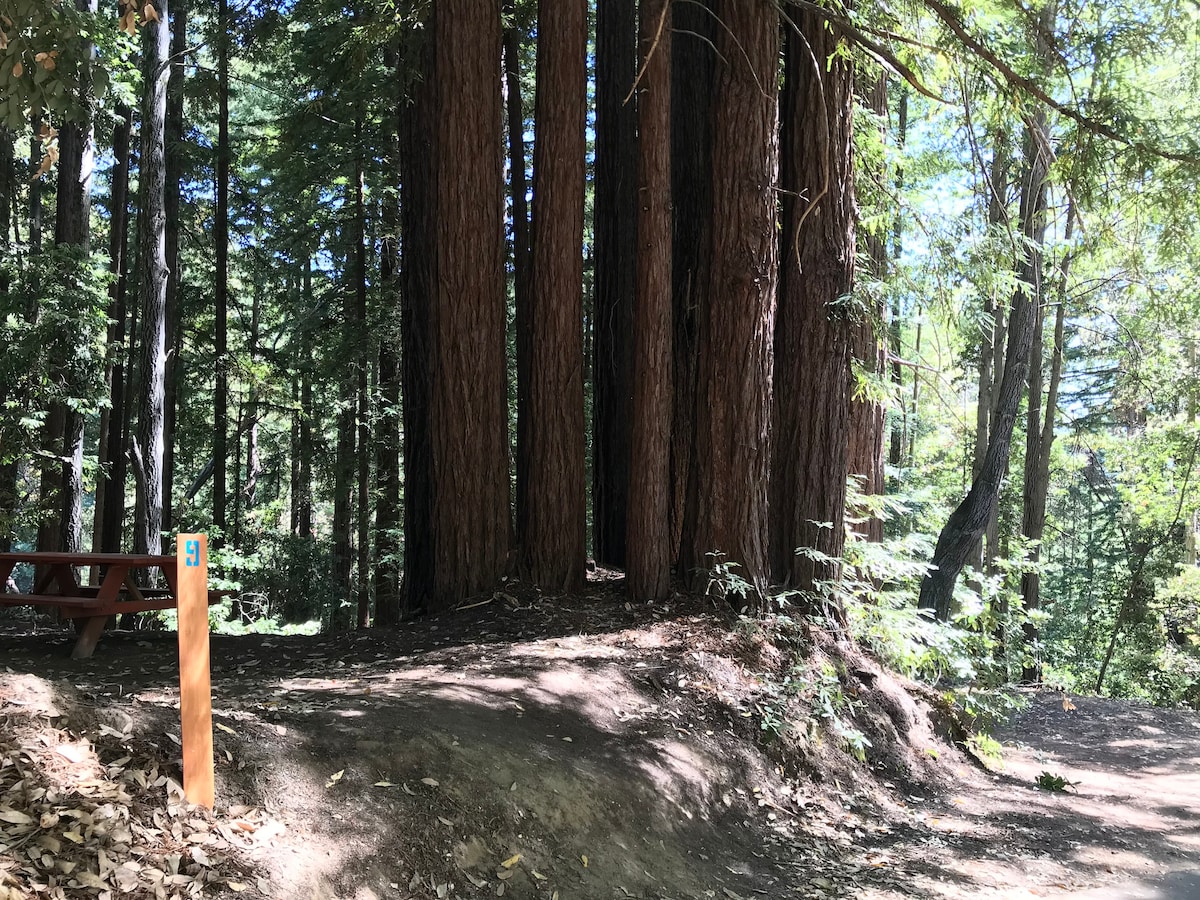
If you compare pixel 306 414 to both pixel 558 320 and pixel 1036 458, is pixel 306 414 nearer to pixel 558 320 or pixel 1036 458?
pixel 558 320

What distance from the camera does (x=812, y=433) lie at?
6.98 metres

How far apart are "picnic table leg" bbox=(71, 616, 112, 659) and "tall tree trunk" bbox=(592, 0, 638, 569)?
15.2 ft

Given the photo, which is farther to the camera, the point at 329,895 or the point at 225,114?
the point at 225,114

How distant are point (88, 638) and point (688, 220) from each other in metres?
5.91

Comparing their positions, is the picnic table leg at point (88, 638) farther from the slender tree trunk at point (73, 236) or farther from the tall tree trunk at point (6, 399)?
the slender tree trunk at point (73, 236)

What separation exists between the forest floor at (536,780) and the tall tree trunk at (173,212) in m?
11.4

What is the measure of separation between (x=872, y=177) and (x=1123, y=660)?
18.8 meters

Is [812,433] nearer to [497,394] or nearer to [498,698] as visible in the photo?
[497,394]

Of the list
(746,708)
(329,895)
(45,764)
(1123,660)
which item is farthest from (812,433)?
(1123,660)

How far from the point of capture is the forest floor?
9.54 ft

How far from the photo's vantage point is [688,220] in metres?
7.52

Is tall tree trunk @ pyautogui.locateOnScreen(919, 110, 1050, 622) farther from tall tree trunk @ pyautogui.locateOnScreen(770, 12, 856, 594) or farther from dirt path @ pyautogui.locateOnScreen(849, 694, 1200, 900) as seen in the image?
tall tree trunk @ pyautogui.locateOnScreen(770, 12, 856, 594)

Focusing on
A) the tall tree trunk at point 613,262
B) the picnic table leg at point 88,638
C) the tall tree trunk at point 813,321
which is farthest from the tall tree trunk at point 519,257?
the picnic table leg at point 88,638

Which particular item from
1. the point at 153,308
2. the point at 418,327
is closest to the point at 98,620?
the point at 418,327
